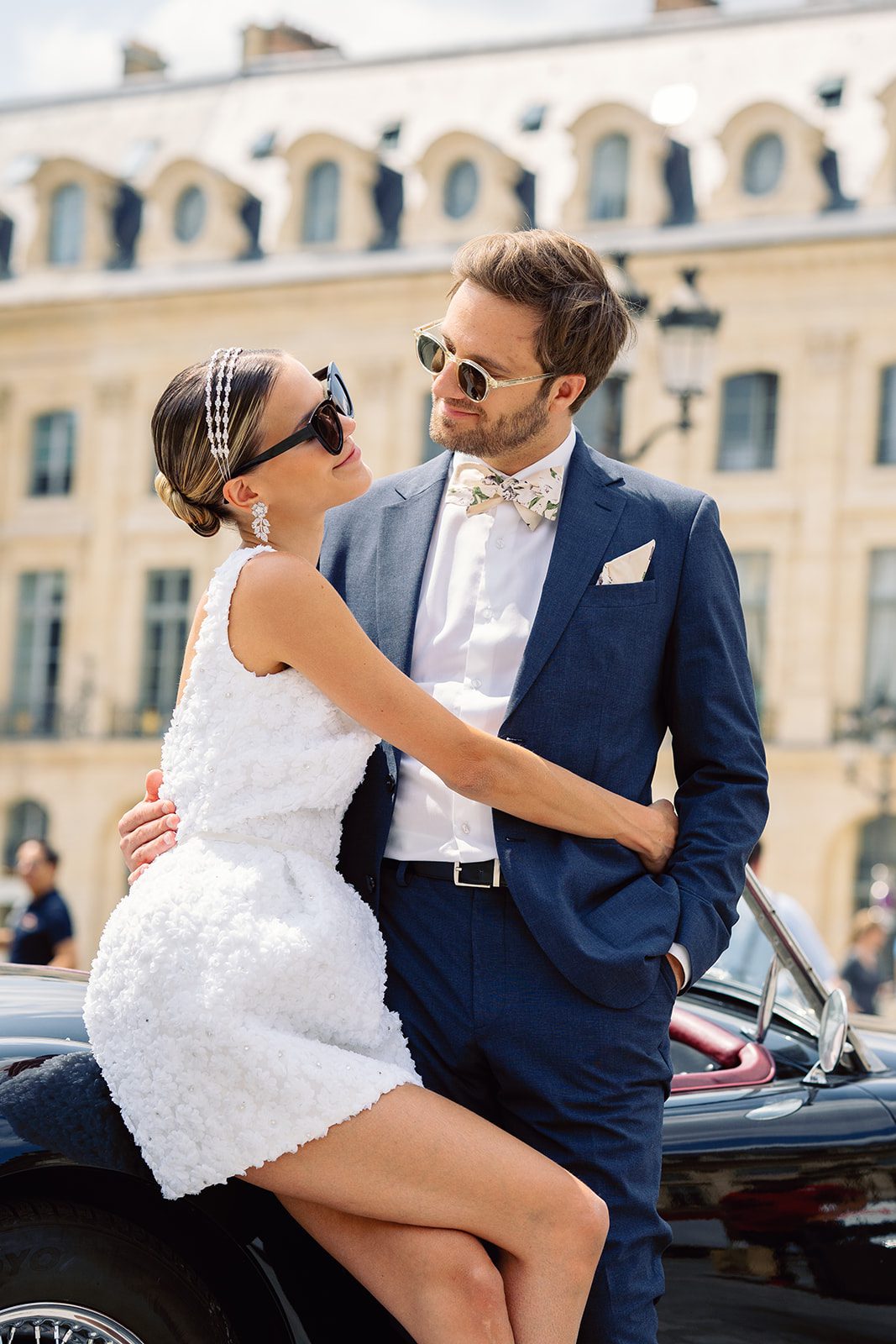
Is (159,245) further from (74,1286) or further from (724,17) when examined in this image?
(74,1286)

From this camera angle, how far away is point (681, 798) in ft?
10.2

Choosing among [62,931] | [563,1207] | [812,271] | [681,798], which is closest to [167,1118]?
[563,1207]

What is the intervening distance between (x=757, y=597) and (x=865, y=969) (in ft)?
58.1

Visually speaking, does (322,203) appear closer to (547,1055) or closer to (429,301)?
(429,301)

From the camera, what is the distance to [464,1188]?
8.74 ft

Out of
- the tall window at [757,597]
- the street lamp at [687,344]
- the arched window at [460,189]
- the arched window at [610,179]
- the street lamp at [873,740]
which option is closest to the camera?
the street lamp at [687,344]

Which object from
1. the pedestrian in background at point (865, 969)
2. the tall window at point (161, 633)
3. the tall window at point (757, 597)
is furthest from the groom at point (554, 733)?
the tall window at point (161, 633)

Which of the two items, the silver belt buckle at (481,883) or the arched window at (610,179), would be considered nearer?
the silver belt buckle at (481,883)

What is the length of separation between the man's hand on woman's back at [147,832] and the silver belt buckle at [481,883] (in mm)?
425

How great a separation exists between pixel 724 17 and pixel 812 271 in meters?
5.58

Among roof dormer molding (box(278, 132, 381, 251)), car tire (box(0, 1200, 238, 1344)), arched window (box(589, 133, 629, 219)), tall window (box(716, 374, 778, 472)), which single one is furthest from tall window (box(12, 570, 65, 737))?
car tire (box(0, 1200, 238, 1344))

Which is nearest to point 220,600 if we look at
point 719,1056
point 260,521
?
point 260,521

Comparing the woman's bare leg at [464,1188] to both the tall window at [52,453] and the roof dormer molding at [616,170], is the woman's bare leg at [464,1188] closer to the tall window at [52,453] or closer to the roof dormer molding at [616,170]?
the roof dormer molding at [616,170]

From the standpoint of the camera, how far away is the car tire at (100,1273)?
2709mm
